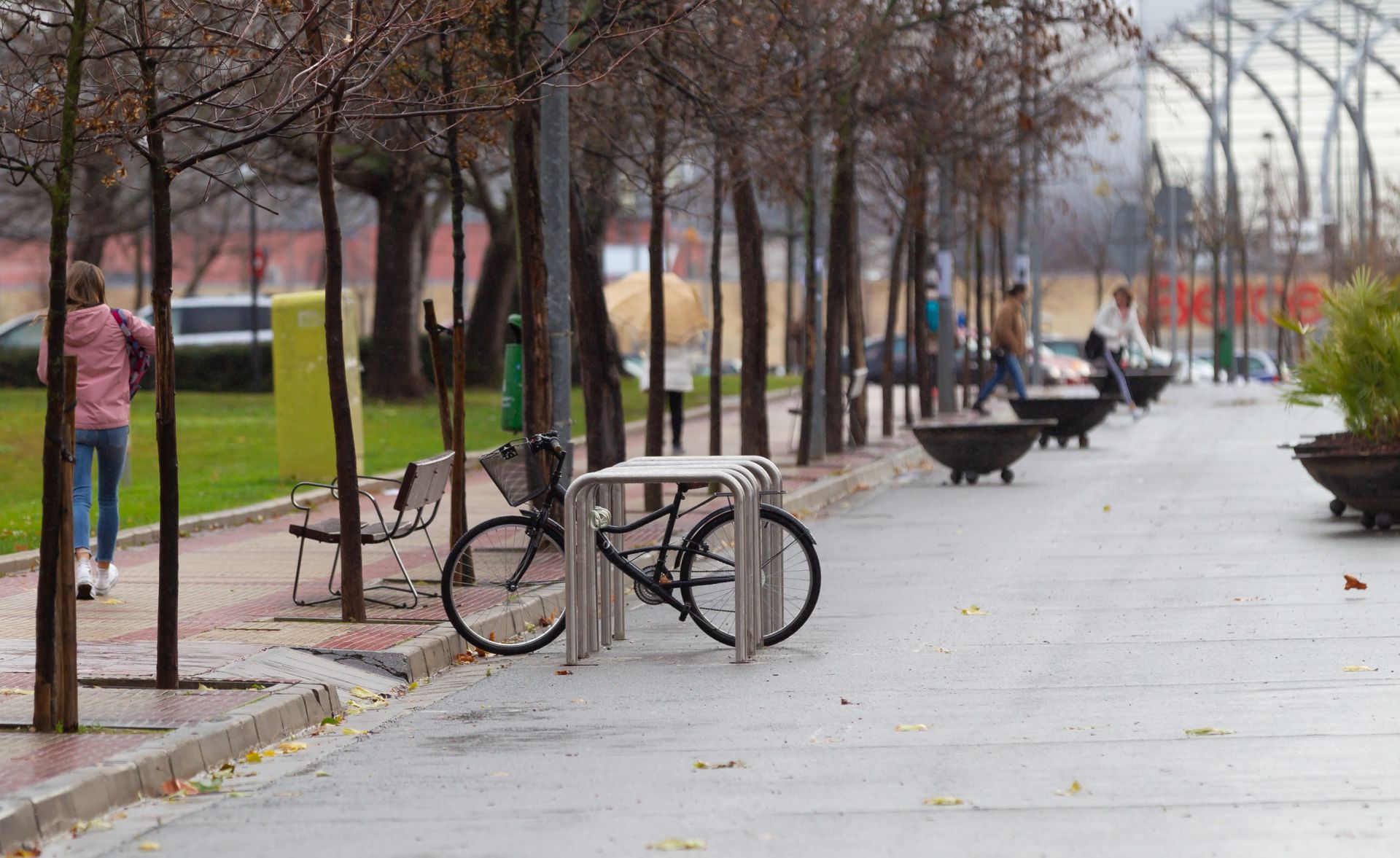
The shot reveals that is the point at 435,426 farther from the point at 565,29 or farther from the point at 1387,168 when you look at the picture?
the point at 1387,168

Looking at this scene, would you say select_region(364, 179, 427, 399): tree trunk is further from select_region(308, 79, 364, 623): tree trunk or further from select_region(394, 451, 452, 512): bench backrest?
select_region(308, 79, 364, 623): tree trunk

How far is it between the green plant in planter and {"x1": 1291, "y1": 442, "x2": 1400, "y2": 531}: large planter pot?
0.34 metres

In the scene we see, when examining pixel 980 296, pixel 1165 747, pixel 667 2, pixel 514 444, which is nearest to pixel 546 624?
pixel 514 444

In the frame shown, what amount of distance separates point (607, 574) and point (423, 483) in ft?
4.16

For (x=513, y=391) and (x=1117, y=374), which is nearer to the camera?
(x=513, y=391)

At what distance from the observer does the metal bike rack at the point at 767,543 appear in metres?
9.84

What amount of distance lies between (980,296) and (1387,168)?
40690mm

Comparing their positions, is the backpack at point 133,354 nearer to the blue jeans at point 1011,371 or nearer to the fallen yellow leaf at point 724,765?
the fallen yellow leaf at point 724,765

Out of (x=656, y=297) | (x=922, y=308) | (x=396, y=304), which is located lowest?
(x=656, y=297)

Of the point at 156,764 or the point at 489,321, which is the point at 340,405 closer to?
the point at 156,764

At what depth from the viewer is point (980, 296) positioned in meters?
36.4

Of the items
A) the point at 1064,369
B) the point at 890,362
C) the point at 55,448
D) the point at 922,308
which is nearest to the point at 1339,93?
the point at 1064,369

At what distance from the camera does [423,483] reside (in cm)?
1065

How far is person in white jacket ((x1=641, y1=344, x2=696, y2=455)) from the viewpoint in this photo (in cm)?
2231
